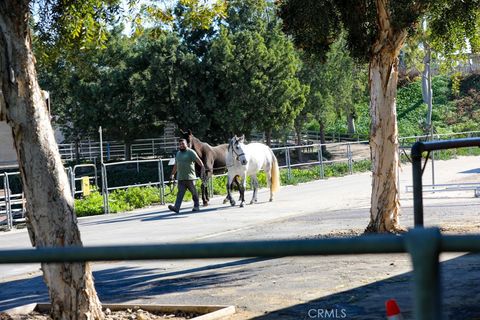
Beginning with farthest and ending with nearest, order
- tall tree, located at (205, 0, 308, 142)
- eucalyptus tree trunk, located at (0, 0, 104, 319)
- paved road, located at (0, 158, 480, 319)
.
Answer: tall tree, located at (205, 0, 308, 142) < paved road, located at (0, 158, 480, 319) < eucalyptus tree trunk, located at (0, 0, 104, 319)

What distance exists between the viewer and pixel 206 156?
23.7 meters

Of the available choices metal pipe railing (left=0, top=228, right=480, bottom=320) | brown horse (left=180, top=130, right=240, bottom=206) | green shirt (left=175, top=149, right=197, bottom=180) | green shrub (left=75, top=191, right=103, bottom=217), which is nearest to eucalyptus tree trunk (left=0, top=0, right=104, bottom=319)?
metal pipe railing (left=0, top=228, right=480, bottom=320)

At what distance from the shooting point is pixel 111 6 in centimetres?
1070

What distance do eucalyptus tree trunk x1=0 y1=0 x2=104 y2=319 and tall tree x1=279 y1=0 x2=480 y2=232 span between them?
6956mm

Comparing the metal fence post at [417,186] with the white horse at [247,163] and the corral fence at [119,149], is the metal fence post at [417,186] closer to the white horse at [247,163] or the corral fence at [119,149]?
the white horse at [247,163]

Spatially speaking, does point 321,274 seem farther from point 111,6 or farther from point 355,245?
point 355,245

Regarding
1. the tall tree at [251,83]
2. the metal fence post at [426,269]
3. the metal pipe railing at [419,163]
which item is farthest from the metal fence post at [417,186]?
the tall tree at [251,83]

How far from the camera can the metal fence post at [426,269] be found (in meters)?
1.73

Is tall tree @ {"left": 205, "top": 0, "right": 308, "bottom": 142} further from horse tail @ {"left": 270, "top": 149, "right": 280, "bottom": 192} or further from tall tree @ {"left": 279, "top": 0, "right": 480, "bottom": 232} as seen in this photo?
tall tree @ {"left": 279, "top": 0, "right": 480, "bottom": 232}

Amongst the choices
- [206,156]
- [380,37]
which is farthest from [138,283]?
[206,156]

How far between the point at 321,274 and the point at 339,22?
212 inches

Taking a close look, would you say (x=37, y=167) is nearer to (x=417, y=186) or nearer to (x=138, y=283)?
(x=417, y=186)

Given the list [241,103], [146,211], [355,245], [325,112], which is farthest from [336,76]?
[355,245]

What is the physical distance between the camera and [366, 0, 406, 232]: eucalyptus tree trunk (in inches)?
522
